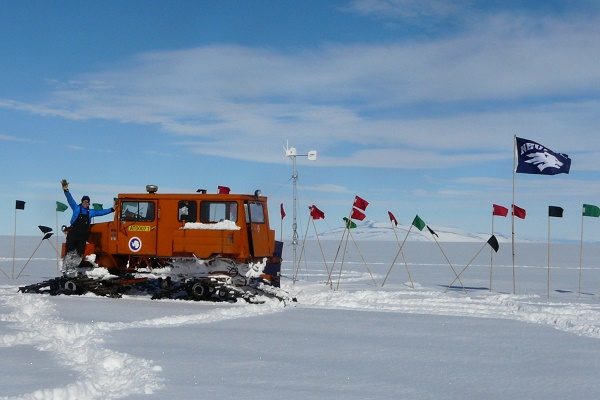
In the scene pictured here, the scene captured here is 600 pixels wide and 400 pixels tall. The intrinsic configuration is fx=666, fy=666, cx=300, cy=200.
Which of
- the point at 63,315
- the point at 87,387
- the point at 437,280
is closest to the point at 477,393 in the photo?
the point at 87,387

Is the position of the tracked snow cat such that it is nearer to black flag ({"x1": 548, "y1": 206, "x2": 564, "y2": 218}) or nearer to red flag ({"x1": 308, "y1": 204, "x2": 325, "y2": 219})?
red flag ({"x1": 308, "y1": 204, "x2": 325, "y2": 219})

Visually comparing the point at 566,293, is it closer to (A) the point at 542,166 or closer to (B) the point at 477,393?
(A) the point at 542,166

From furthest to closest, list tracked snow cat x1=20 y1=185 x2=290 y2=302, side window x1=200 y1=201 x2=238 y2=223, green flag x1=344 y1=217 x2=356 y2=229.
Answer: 1. green flag x1=344 y1=217 x2=356 y2=229
2. side window x1=200 y1=201 x2=238 y2=223
3. tracked snow cat x1=20 y1=185 x2=290 y2=302

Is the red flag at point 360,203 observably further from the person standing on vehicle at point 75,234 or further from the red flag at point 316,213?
the person standing on vehicle at point 75,234

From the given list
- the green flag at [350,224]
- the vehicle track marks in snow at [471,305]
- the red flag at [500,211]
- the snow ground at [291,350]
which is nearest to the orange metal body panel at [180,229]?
the snow ground at [291,350]

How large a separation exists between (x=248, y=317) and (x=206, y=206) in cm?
354

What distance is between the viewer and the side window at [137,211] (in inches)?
584

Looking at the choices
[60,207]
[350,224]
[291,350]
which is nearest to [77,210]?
[60,207]

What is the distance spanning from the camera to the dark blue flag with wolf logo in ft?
60.7

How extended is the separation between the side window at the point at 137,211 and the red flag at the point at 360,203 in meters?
6.78

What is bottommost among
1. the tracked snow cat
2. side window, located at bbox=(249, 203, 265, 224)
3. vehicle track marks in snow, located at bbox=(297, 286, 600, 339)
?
vehicle track marks in snow, located at bbox=(297, 286, 600, 339)

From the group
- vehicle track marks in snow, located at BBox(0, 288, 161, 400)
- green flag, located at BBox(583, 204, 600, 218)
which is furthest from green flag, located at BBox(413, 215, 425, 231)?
vehicle track marks in snow, located at BBox(0, 288, 161, 400)

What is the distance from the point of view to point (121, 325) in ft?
33.1

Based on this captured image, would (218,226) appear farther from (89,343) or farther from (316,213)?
(316,213)
